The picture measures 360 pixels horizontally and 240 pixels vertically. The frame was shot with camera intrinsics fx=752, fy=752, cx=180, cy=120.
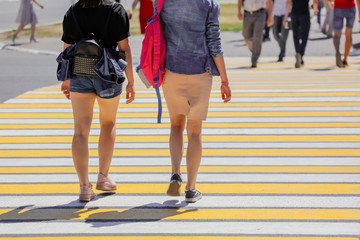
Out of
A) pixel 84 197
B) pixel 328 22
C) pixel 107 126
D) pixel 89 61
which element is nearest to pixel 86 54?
pixel 89 61

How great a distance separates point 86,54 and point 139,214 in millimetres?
1226

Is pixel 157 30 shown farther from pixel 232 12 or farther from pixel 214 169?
pixel 232 12

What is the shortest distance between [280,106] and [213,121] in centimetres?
123

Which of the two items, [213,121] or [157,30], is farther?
[213,121]

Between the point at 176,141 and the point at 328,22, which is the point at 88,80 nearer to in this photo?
the point at 176,141

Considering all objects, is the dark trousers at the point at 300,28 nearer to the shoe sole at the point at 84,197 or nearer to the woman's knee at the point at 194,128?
the woman's knee at the point at 194,128

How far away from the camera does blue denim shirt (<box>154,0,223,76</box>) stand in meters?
5.46

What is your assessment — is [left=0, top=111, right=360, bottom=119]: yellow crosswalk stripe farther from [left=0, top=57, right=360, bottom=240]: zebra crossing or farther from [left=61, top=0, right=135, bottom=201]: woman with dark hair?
[left=61, top=0, right=135, bottom=201]: woman with dark hair

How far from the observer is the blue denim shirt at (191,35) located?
5.46 meters

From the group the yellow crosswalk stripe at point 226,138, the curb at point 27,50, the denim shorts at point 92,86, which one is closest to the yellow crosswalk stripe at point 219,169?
the yellow crosswalk stripe at point 226,138

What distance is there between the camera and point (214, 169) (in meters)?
6.79

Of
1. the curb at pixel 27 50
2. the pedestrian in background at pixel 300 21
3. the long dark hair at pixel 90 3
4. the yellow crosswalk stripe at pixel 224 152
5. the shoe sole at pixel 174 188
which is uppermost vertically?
the long dark hair at pixel 90 3

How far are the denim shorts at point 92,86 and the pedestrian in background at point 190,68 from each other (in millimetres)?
446

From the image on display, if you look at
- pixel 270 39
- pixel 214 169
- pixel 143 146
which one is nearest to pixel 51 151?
pixel 143 146
